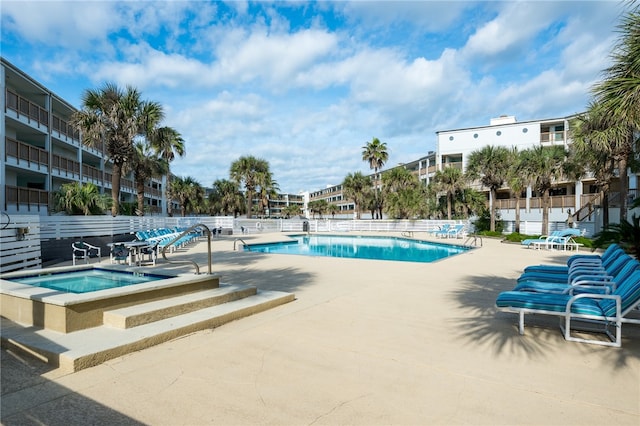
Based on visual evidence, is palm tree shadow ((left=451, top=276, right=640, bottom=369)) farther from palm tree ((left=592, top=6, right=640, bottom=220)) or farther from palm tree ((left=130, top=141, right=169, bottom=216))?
palm tree ((left=130, top=141, right=169, bottom=216))

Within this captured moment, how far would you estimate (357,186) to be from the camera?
46.6 metres

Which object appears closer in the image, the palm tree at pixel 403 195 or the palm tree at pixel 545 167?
the palm tree at pixel 545 167

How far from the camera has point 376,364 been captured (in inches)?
156

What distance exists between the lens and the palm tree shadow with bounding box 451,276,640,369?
170 inches

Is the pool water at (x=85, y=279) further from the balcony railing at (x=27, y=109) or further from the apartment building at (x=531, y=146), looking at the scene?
the apartment building at (x=531, y=146)

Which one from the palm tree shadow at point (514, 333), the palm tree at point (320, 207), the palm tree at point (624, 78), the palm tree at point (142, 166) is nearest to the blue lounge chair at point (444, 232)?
the palm tree at point (624, 78)

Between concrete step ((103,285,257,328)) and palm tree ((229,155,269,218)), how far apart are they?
32.7 metres

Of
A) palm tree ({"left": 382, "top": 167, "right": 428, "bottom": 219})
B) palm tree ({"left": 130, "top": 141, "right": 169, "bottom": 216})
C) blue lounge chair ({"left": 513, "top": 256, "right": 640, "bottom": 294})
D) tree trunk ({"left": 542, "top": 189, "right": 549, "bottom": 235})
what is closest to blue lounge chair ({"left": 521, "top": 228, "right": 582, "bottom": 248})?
tree trunk ({"left": 542, "top": 189, "right": 549, "bottom": 235})

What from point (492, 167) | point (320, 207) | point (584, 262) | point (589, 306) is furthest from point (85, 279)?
point (320, 207)

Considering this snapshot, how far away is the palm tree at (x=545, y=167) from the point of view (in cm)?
2386

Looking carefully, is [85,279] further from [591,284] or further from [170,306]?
[591,284]

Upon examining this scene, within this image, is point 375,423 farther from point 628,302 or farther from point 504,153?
point 504,153

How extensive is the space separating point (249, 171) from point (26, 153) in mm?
19598

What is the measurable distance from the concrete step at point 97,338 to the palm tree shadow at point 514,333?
11.7ft
